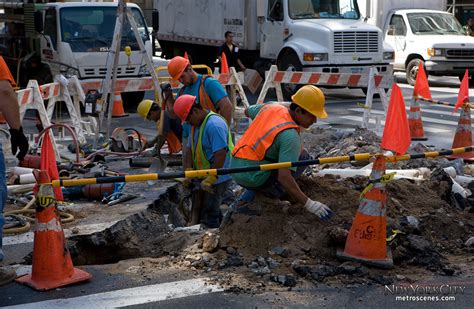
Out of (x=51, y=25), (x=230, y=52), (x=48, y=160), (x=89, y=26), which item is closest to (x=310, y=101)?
(x=48, y=160)

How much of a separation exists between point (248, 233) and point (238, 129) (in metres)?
8.39

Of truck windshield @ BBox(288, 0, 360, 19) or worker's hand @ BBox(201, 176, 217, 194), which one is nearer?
worker's hand @ BBox(201, 176, 217, 194)

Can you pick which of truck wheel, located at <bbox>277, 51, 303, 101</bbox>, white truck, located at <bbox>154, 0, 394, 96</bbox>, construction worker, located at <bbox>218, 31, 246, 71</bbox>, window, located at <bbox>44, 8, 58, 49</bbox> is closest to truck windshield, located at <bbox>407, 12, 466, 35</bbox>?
white truck, located at <bbox>154, 0, 394, 96</bbox>

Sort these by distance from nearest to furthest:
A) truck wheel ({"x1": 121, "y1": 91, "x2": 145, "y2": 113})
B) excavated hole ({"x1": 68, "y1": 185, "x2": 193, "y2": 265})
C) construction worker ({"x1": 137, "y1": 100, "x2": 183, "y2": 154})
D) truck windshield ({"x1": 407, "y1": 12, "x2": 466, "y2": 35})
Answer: excavated hole ({"x1": 68, "y1": 185, "x2": 193, "y2": 265}) → construction worker ({"x1": 137, "y1": 100, "x2": 183, "y2": 154}) → truck wheel ({"x1": 121, "y1": 91, "x2": 145, "y2": 113}) → truck windshield ({"x1": 407, "y1": 12, "x2": 466, "y2": 35})

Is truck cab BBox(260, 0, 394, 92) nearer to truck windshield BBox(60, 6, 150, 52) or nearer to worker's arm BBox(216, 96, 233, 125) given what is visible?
truck windshield BBox(60, 6, 150, 52)

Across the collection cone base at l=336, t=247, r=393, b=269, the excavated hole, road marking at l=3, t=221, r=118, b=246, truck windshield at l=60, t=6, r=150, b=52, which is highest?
truck windshield at l=60, t=6, r=150, b=52

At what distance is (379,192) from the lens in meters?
6.29

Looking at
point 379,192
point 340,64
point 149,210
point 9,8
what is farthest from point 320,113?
point 9,8

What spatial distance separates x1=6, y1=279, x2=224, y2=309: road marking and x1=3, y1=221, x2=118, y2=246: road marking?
1793 mm

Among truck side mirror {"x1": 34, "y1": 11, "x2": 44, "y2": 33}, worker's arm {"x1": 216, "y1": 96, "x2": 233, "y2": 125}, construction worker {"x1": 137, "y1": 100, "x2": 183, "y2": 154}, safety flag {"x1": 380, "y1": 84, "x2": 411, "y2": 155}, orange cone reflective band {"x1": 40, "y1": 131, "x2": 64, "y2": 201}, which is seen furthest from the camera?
truck side mirror {"x1": 34, "y1": 11, "x2": 44, "y2": 33}

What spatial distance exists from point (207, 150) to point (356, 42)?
13600mm

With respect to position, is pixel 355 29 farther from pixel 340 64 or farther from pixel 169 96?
pixel 169 96

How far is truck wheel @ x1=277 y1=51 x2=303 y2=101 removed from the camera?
19.9 m

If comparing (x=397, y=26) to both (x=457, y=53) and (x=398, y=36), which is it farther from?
(x=457, y=53)
